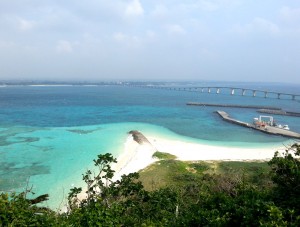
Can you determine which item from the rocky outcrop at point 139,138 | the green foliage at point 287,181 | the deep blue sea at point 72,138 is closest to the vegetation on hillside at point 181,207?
the green foliage at point 287,181

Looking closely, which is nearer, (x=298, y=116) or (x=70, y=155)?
(x=70, y=155)

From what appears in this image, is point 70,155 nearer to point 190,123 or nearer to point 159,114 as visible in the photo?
point 190,123

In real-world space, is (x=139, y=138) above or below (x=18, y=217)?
below

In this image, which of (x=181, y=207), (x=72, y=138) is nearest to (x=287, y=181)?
(x=181, y=207)

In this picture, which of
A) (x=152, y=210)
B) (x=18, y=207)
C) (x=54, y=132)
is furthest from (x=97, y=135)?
(x=18, y=207)

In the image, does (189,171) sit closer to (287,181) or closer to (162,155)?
(162,155)

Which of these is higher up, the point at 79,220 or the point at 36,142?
the point at 79,220

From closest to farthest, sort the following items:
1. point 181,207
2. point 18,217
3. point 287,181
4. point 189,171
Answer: point 18,217
point 287,181
point 181,207
point 189,171

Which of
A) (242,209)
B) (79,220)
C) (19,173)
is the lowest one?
(19,173)

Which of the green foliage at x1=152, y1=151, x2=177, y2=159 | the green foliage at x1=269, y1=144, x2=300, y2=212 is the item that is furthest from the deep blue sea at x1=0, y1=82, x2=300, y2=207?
the green foliage at x1=269, y1=144, x2=300, y2=212
